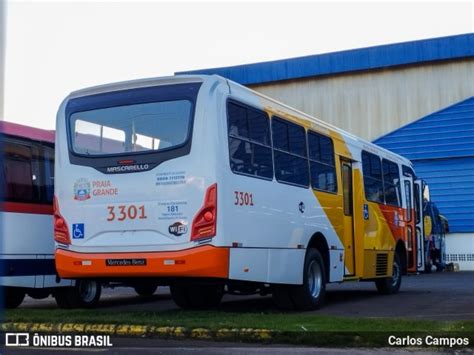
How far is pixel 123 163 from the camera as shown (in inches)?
409

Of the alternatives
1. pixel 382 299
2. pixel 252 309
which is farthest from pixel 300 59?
pixel 252 309

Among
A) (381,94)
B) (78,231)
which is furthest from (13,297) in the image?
(381,94)

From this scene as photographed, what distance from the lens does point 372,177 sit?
1563cm

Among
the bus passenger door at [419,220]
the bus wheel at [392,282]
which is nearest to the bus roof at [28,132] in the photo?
the bus wheel at [392,282]

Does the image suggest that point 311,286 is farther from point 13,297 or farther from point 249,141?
point 13,297

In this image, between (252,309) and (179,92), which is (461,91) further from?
(179,92)

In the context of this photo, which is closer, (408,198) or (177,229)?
(177,229)

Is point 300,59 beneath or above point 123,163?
above

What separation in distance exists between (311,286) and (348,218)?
2.29m

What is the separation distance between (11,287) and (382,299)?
23.7 feet

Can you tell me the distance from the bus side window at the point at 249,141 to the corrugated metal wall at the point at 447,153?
2348cm

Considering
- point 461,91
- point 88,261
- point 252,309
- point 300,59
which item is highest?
point 300,59

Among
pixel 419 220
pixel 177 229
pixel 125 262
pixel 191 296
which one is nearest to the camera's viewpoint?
pixel 177 229

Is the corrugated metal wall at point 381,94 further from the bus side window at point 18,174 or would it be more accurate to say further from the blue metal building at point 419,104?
the bus side window at point 18,174
